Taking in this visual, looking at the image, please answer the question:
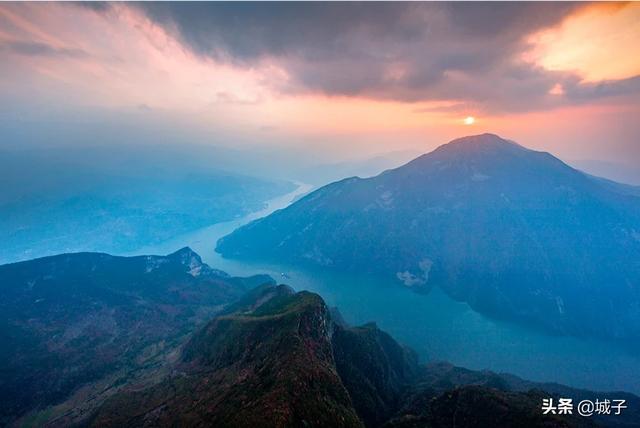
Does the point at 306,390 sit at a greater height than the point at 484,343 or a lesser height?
greater

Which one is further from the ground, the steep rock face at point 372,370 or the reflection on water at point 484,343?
the steep rock face at point 372,370

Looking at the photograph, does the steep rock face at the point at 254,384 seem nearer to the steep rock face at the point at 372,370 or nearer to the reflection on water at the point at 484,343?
the steep rock face at the point at 372,370

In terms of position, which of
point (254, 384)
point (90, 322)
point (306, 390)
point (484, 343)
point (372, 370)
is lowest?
point (484, 343)

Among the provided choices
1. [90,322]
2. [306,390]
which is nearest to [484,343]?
[306,390]

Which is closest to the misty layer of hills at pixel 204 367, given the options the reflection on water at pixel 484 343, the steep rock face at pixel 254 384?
the steep rock face at pixel 254 384

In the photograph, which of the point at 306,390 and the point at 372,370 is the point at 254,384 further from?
the point at 372,370

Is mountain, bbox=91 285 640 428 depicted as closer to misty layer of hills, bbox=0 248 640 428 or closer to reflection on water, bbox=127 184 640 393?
misty layer of hills, bbox=0 248 640 428

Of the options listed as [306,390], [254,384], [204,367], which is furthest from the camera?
[204,367]
